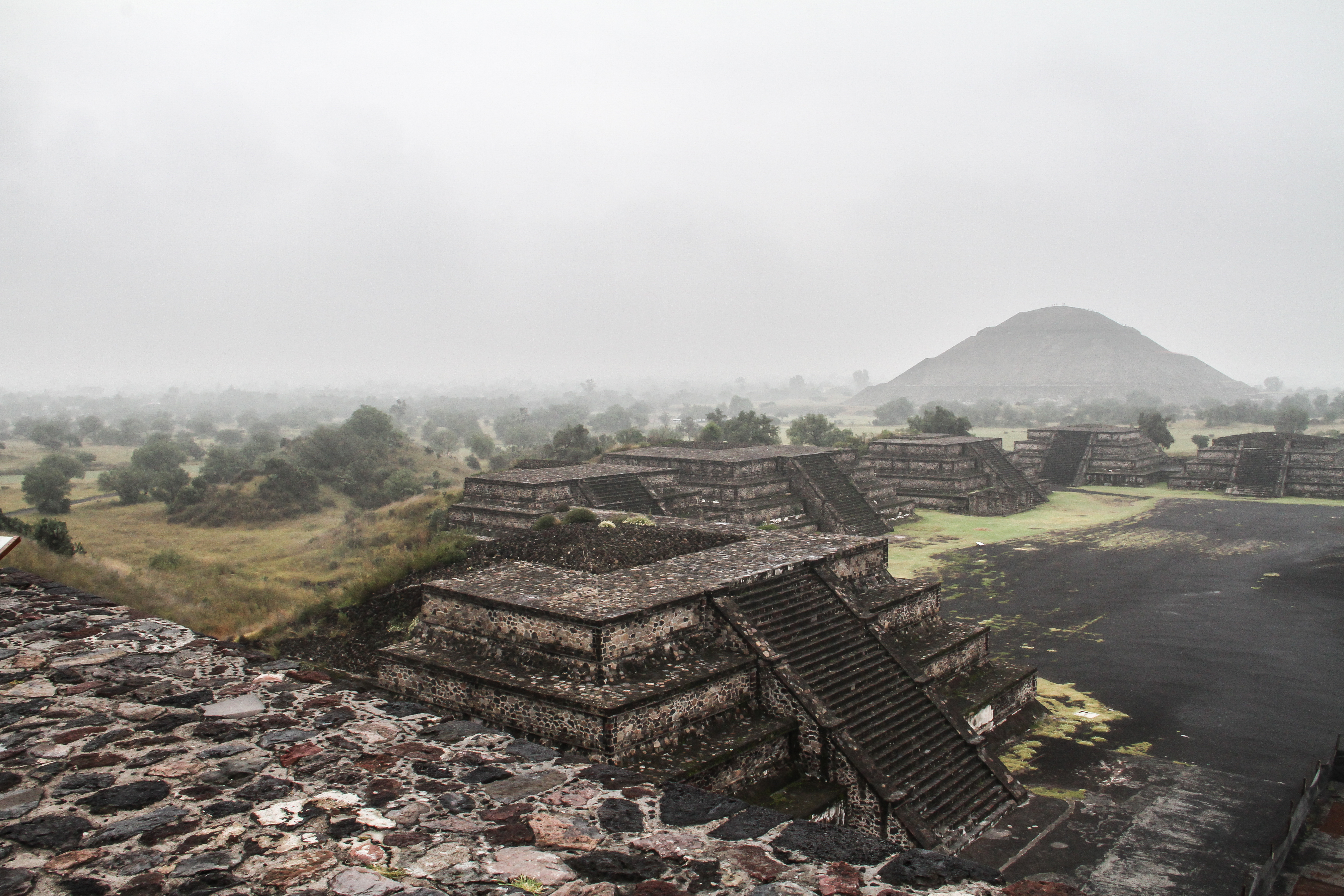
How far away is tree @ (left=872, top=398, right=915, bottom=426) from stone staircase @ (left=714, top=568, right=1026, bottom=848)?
10914cm

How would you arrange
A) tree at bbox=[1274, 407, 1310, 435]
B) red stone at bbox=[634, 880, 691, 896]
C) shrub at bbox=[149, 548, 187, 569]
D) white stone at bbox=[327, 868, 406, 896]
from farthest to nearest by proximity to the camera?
tree at bbox=[1274, 407, 1310, 435] < shrub at bbox=[149, 548, 187, 569] < red stone at bbox=[634, 880, 691, 896] < white stone at bbox=[327, 868, 406, 896]

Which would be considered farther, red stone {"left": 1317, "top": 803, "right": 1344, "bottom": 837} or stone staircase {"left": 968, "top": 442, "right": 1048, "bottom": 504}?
stone staircase {"left": 968, "top": 442, "right": 1048, "bottom": 504}

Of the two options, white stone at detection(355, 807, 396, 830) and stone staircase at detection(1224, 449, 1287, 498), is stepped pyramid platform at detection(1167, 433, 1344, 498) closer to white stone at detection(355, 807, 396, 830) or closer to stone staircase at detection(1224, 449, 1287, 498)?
stone staircase at detection(1224, 449, 1287, 498)

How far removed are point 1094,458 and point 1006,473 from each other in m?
10.6

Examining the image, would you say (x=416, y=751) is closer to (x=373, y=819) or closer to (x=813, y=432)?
(x=373, y=819)

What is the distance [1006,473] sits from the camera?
3803cm

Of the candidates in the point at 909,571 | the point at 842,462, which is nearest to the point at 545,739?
the point at 909,571

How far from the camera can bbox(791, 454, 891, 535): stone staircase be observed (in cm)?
2856

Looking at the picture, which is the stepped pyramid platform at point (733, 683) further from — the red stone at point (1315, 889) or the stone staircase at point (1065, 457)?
the stone staircase at point (1065, 457)

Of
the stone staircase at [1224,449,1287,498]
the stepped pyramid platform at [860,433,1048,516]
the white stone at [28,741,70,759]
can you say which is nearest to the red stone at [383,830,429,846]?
the white stone at [28,741,70,759]

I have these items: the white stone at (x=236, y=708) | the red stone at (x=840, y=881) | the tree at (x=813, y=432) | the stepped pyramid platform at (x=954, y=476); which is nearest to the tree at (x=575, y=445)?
the stepped pyramid platform at (x=954, y=476)

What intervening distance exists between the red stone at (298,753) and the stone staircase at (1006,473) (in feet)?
117

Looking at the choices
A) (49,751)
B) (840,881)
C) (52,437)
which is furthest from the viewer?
(52,437)

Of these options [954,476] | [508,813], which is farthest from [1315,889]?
[954,476]
